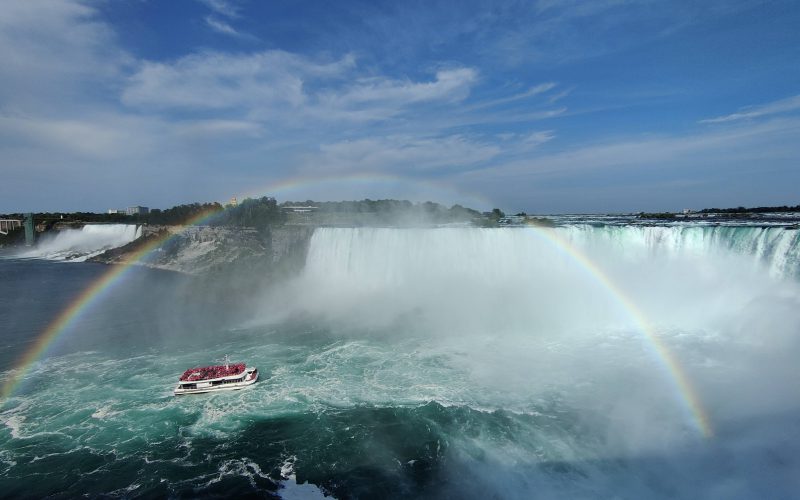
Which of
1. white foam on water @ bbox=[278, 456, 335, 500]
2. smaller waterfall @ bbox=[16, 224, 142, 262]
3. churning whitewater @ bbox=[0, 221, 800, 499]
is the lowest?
white foam on water @ bbox=[278, 456, 335, 500]

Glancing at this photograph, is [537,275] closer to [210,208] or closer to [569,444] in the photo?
[569,444]

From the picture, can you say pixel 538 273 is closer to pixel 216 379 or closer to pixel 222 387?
pixel 222 387

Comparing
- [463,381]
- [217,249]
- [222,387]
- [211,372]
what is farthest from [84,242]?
[463,381]

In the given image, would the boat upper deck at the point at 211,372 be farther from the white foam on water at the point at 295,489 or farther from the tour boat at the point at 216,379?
the white foam on water at the point at 295,489

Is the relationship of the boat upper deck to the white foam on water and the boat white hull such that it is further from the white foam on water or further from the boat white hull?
the white foam on water

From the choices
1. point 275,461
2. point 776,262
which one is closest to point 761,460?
point 275,461

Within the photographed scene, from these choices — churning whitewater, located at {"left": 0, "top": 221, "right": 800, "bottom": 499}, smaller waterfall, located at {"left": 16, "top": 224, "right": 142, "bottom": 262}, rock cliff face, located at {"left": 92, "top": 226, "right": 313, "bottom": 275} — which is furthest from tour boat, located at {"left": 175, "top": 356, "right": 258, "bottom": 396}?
smaller waterfall, located at {"left": 16, "top": 224, "right": 142, "bottom": 262}
